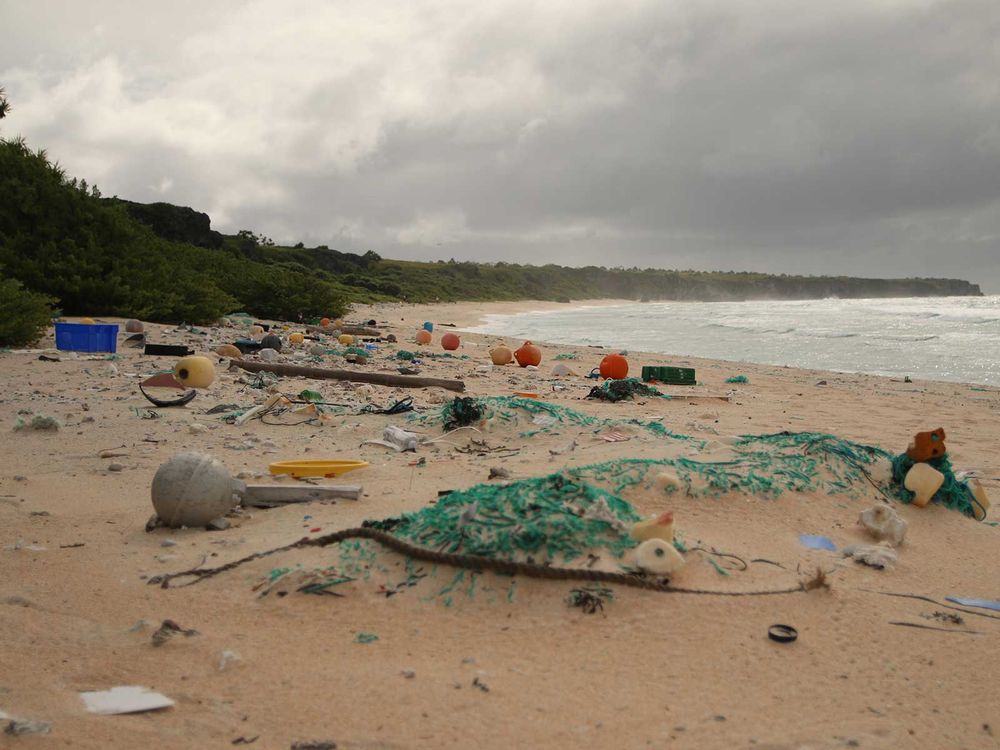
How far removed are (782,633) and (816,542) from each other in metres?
1.22

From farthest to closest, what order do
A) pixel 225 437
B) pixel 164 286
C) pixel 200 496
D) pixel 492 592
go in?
pixel 164 286 < pixel 225 437 < pixel 200 496 < pixel 492 592

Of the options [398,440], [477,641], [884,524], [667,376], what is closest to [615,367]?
[667,376]

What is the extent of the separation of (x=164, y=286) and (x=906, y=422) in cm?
1317

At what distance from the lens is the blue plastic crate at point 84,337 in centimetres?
976

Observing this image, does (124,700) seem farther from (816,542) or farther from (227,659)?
(816,542)

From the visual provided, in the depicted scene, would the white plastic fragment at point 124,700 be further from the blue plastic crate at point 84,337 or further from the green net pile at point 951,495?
the blue plastic crate at point 84,337

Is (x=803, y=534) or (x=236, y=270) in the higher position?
(x=236, y=270)

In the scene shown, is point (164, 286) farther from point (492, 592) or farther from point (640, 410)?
point (492, 592)

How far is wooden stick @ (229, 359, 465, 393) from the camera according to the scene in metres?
8.84

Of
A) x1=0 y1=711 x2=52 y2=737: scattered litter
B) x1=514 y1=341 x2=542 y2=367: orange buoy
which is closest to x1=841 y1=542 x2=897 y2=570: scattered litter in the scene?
x1=0 y1=711 x2=52 y2=737: scattered litter

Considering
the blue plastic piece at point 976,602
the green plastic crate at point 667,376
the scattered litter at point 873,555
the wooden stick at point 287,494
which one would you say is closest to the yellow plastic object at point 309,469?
the wooden stick at point 287,494

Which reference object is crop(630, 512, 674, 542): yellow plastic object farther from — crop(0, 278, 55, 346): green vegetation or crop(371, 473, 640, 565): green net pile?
crop(0, 278, 55, 346): green vegetation

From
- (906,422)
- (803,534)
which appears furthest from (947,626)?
(906,422)

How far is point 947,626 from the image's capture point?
10.5 feet
